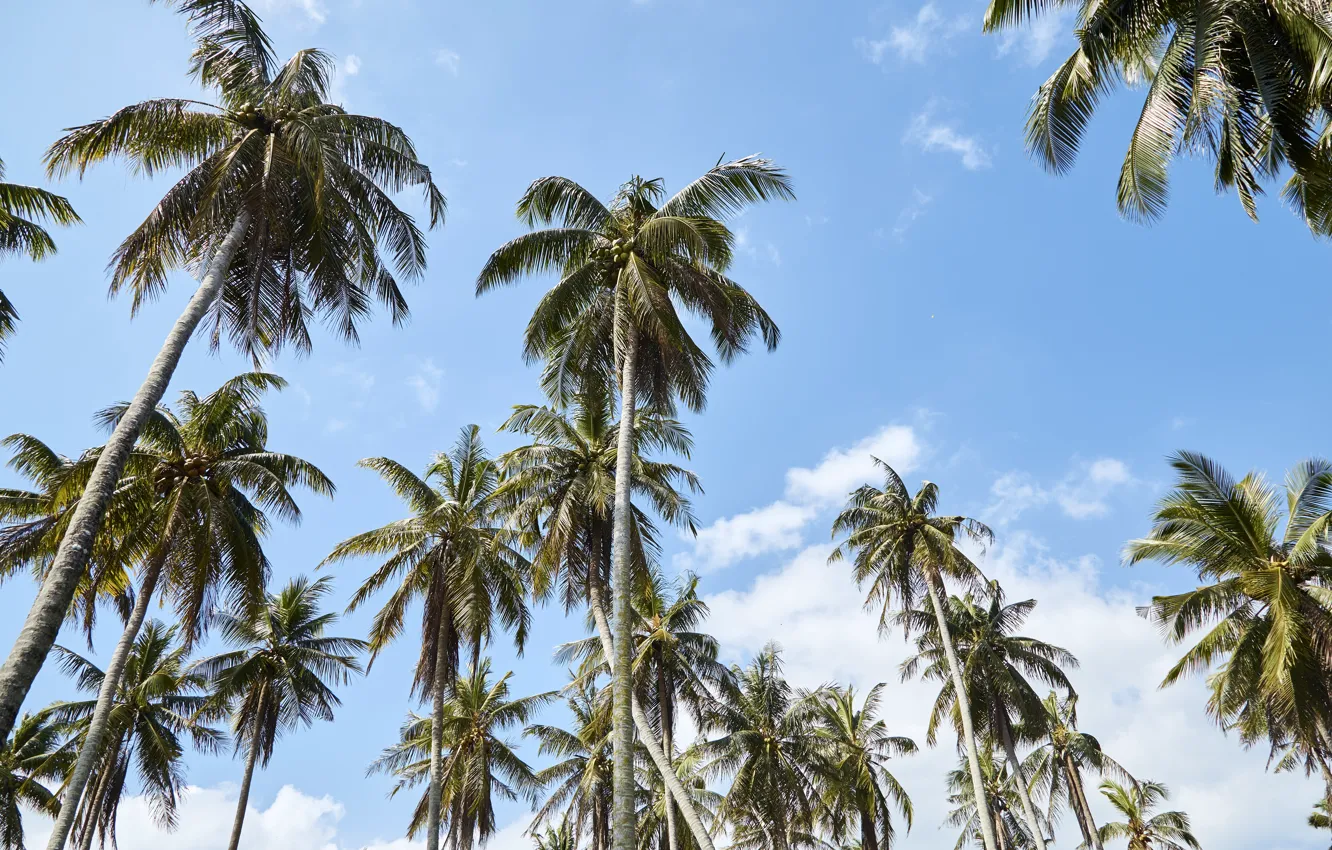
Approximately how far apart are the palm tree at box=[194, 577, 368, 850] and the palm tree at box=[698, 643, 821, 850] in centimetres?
1221

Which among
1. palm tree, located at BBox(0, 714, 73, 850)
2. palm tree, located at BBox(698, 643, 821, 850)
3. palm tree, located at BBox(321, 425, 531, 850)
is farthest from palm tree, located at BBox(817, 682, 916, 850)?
palm tree, located at BBox(0, 714, 73, 850)

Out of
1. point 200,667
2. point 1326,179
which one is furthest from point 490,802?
point 1326,179

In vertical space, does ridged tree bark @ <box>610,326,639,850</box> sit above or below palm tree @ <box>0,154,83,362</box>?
below

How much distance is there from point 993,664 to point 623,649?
2023 centimetres

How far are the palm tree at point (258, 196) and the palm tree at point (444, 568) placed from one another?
7.08m

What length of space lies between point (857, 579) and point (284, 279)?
72.4ft

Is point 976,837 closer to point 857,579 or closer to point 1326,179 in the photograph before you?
point 857,579

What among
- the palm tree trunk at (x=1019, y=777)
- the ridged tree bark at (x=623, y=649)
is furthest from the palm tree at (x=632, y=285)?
the palm tree trunk at (x=1019, y=777)

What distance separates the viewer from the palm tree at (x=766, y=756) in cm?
2852

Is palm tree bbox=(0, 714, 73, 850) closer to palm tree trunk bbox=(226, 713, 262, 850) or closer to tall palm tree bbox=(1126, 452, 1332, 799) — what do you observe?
palm tree trunk bbox=(226, 713, 262, 850)

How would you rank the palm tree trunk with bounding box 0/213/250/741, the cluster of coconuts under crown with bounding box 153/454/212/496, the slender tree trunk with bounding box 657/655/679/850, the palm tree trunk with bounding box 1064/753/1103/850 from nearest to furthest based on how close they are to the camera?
the palm tree trunk with bounding box 0/213/250/741, the cluster of coconuts under crown with bounding box 153/454/212/496, the slender tree trunk with bounding box 657/655/679/850, the palm tree trunk with bounding box 1064/753/1103/850

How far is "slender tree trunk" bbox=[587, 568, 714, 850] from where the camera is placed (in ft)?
50.2

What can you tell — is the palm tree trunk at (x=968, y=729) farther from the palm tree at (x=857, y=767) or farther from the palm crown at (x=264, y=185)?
the palm crown at (x=264, y=185)

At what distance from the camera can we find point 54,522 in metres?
17.3
